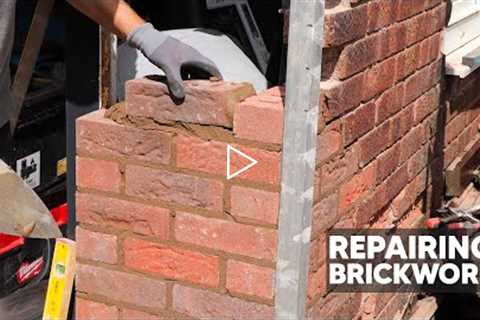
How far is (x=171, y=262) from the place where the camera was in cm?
276

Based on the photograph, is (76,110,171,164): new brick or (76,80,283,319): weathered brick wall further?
(76,110,171,164): new brick

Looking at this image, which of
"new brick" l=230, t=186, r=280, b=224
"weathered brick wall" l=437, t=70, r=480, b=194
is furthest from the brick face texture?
"weathered brick wall" l=437, t=70, r=480, b=194

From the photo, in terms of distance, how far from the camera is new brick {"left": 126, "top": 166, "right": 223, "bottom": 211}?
265 centimetres

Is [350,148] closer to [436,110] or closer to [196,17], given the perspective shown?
[196,17]

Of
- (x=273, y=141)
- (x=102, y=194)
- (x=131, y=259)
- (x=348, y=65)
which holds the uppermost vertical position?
(x=348, y=65)

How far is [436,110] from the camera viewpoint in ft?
12.8

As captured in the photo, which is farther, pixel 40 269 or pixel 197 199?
pixel 40 269

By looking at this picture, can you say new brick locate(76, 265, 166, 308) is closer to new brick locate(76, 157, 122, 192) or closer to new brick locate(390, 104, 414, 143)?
new brick locate(76, 157, 122, 192)

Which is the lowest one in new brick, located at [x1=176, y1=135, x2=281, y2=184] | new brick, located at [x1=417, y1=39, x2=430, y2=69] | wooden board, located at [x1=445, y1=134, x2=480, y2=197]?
wooden board, located at [x1=445, y1=134, x2=480, y2=197]

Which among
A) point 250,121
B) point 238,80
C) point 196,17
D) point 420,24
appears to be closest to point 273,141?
point 250,121

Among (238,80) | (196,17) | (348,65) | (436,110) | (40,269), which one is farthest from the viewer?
(436,110)

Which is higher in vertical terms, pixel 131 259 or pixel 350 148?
pixel 350 148

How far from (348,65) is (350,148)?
0.29 m

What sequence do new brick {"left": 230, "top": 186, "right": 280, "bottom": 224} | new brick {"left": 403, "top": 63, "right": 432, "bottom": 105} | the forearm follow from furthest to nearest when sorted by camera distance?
new brick {"left": 403, "top": 63, "right": 432, "bottom": 105} < the forearm < new brick {"left": 230, "top": 186, "right": 280, "bottom": 224}
